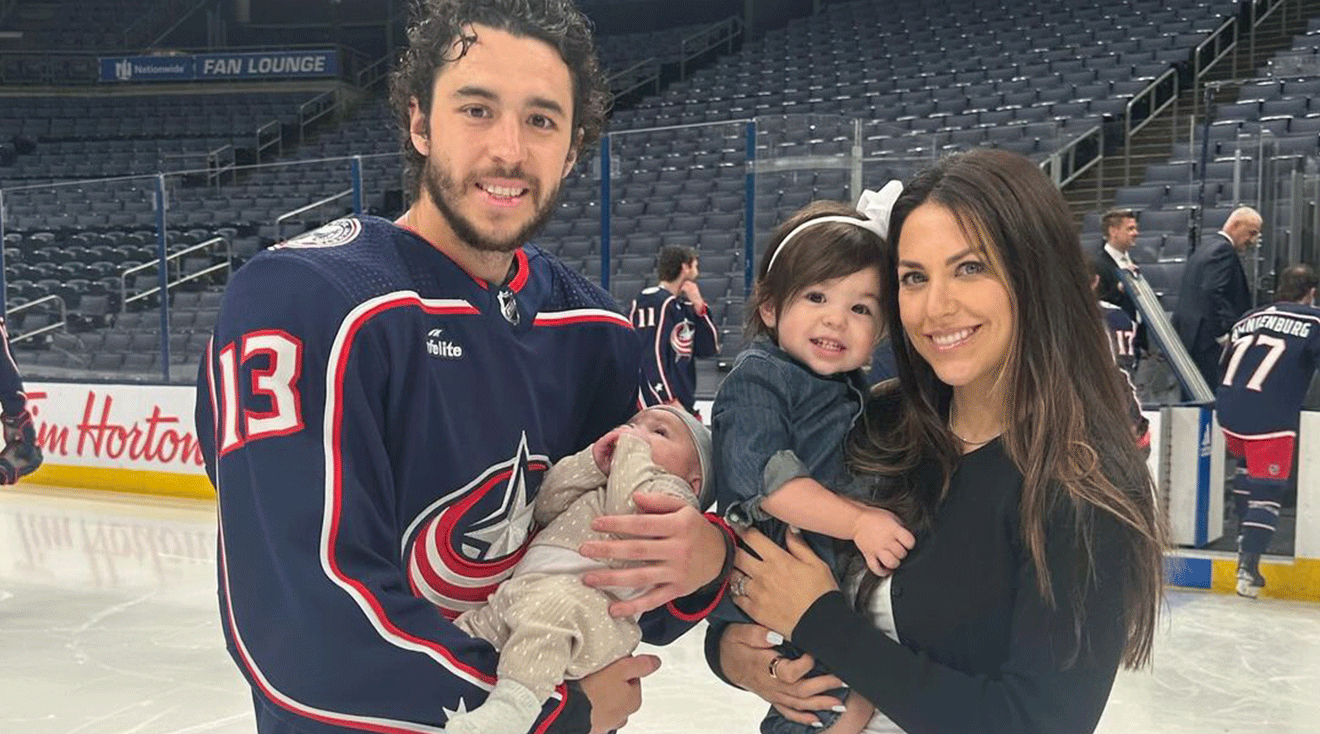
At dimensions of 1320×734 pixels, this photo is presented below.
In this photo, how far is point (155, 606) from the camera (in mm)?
5328

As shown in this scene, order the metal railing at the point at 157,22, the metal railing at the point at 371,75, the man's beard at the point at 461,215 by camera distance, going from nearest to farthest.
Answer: the man's beard at the point at 461,215 < the metal railing at the point at 371,75 < the metal railing at the point at 157,22

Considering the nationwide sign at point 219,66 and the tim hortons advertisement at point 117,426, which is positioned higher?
the nationwide sign at point 219,66

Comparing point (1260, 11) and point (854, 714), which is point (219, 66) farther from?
point (854, 714)

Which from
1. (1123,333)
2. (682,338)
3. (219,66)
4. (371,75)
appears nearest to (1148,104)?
(1123,333)

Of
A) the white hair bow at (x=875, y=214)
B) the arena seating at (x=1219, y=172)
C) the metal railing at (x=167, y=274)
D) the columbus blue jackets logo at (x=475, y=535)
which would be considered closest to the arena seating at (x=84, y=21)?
the metal railing at (x=167, y=274)

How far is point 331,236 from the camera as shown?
1.31m

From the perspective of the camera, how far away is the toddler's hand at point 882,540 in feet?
4.68

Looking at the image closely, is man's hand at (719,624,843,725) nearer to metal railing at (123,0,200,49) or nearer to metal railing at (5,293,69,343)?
metal railing at (5,293,69,343)

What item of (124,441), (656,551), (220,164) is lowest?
(124,441)

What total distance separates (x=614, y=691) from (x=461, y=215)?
554mm

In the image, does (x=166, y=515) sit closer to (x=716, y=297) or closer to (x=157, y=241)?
Result: (x=157, y=241)

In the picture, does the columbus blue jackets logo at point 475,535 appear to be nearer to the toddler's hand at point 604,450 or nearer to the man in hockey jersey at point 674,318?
the toddler's hand at point 604,450

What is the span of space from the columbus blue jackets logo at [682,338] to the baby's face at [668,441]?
15.5ft

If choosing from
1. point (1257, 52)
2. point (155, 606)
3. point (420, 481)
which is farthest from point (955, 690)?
point (1257, 52)
